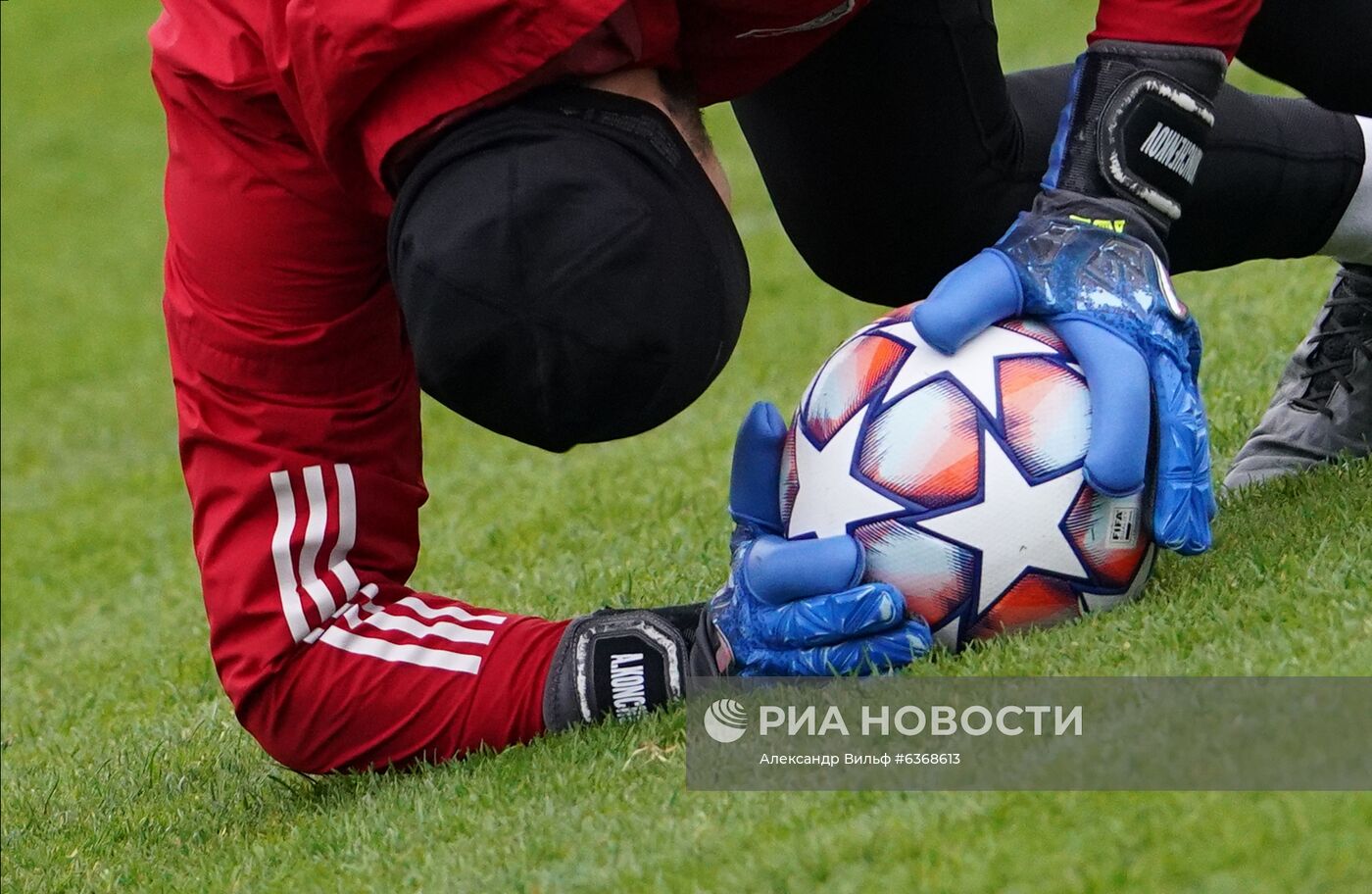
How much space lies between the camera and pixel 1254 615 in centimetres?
244

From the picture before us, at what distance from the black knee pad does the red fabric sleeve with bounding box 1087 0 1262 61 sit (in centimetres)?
66

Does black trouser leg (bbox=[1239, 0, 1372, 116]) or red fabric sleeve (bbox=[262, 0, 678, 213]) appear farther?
black trouser leg (bbox=[1239, 0, 1372, 116])

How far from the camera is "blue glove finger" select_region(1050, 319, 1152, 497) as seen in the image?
247cm

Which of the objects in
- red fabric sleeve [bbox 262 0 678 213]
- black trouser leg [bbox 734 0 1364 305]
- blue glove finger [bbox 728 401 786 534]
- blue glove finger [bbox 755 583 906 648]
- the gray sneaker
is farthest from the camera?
the gray sneaker

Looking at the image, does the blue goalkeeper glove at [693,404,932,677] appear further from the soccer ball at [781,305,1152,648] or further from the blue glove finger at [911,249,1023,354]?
the blue glove finger at [911,249,1023,354]

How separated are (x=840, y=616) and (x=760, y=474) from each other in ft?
1.08

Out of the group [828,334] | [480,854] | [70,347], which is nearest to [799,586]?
[480,854]

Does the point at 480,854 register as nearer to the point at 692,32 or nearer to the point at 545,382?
the point at 545,382

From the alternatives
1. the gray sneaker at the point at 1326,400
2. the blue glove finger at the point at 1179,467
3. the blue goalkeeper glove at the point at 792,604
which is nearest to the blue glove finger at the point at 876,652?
the blue goalkeeper glove at the point at 792,604

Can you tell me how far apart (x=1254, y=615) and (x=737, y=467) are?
0.82 metres

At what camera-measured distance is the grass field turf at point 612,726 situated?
1.93 m

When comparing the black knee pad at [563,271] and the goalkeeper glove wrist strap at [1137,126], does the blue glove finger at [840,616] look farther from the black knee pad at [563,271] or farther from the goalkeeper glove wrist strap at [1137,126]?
the goalkeeper glove wrist strap at [1137,126]

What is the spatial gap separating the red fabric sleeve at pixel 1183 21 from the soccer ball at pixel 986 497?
44 cm

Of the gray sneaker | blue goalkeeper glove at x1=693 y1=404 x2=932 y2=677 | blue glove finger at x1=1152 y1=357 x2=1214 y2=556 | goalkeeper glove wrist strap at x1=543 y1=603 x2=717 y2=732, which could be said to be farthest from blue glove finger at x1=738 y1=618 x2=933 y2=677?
the gray sneaker
